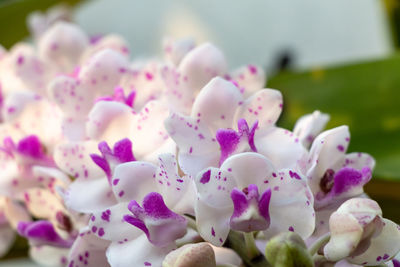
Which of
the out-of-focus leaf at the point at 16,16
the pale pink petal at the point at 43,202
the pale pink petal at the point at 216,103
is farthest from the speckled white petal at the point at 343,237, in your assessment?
the out-of-focus leaf at the point at 16,16

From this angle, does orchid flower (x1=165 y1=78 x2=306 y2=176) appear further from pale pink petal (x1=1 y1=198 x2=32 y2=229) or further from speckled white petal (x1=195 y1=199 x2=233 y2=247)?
pale pink petal (x1=1 y1=198 x2=32 y2=229)

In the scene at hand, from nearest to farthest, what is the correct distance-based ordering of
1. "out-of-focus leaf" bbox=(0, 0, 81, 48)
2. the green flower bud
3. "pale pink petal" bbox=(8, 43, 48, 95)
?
the green flower bud
"pale pink petal" bbox=(8, 43, 48, 95)
"out-of-focus leaf" bbox=(0, 0, 81, 48)

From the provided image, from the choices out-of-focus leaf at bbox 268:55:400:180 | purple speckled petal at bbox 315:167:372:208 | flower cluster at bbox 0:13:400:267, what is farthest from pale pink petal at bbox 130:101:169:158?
out-of-focus leaf at bbox 268:55:400:180

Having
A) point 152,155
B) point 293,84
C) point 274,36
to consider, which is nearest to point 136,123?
point 152,155

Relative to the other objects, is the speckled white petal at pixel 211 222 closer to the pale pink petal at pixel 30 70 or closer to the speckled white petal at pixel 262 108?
the speckled white petal at pixel 262 108

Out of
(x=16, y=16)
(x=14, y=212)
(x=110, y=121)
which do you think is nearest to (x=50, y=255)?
(x=14, y=212)

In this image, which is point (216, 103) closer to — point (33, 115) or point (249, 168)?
point (249, 168)

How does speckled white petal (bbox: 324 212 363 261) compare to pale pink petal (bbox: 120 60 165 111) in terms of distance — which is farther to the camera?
pale pink petal (bbox: 120 60 165 111)
